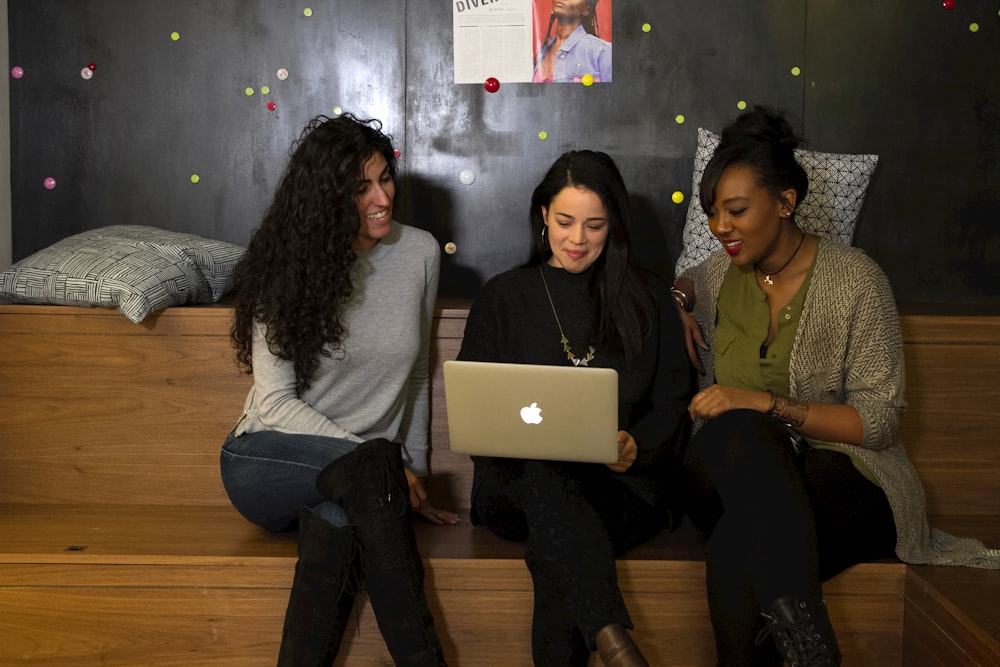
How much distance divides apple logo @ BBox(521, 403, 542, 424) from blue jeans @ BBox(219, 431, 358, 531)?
444 mm

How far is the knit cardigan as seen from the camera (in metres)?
2.02

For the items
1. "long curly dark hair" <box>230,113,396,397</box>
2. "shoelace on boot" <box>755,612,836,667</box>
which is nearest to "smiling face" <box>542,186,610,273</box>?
"long curly dark hair" <box>230,113,396,397</box>

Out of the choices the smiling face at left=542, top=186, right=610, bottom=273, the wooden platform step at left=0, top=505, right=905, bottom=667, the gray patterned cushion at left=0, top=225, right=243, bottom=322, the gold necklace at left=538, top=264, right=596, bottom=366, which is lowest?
the wooden platform step at left=0, top=505, right=905, bottom=667

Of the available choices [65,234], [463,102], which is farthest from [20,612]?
[463,102]

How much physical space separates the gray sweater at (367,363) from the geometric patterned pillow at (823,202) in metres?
Result: 0.77

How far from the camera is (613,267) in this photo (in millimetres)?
2221

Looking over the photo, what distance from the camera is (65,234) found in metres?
3.02

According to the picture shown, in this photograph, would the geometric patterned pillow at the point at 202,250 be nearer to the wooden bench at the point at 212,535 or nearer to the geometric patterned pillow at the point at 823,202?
the wooden bench at the point at 212,535

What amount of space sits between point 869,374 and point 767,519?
47cm

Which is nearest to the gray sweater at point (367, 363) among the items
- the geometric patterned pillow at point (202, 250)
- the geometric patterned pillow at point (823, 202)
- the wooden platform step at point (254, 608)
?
the wooden platform step at point (254, 608)

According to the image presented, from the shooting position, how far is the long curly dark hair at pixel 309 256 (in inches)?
86.5

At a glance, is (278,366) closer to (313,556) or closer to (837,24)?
(313,556)

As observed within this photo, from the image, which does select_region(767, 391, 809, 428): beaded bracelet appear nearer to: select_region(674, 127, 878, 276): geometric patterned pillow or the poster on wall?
select_region(674, 127, 878, 276): geometric patterned pillow

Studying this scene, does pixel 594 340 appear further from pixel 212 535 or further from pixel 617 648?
pixel 212 535
